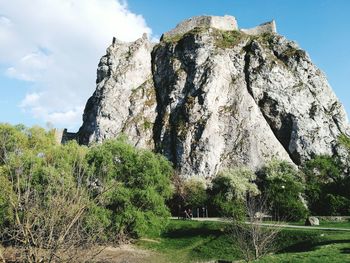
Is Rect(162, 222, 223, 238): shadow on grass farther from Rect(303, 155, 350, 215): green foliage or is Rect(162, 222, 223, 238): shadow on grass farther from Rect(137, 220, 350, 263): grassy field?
Rect(303, 155, 350, 215): green foliage

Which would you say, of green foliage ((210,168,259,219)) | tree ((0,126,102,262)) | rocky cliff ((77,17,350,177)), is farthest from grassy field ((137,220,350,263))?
rocky cliff ((77,17,350,177))

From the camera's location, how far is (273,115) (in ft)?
250

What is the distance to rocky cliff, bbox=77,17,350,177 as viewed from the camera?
71750 mm

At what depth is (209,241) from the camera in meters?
39.5

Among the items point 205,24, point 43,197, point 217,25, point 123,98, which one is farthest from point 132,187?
point 217,25

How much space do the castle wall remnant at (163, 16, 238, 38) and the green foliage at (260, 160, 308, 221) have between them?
41845 millimetres

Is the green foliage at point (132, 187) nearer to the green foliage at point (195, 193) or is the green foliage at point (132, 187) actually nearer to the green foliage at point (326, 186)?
the green foliage at point (195, 193)

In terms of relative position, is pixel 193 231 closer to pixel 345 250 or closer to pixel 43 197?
pixel 345 250

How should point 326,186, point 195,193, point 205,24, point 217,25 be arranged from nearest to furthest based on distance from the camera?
point 326,186
point 195,193
point 205,24
point 217,25

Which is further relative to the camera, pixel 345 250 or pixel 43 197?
pixel 345 250

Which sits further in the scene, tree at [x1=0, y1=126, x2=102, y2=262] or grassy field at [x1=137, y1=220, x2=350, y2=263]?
grassy field at [x1=137, y1=220, x2=350, y2=263]

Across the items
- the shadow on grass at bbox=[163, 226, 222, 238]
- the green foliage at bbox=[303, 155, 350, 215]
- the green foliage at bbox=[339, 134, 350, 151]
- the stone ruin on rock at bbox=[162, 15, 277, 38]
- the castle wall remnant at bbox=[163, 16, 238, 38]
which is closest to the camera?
the shadow on grass at bbox=[163, 226, 222, 238]

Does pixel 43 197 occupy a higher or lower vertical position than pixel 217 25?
lower

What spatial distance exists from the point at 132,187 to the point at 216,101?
132 ft
